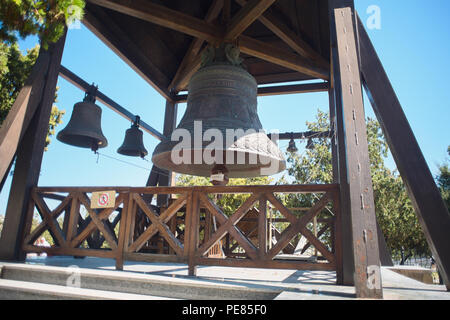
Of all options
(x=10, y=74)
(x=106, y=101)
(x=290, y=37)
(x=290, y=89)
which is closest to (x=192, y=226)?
(x=106, y=101)

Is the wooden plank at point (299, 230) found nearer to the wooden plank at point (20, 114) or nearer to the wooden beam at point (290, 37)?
the wooden plank at point (20, 114)

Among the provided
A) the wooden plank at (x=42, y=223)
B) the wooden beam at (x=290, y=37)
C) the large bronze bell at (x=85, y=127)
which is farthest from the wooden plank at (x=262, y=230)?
the wooden beam at (x=290, y=37)

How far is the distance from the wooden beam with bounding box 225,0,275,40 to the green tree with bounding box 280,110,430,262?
50.3ft

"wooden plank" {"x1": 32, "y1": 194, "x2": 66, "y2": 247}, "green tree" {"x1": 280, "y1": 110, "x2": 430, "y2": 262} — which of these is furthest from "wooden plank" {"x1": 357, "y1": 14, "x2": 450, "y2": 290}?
"green tree" {"x1": 280, "y1": 110, "x2": 430, "y2": 262}

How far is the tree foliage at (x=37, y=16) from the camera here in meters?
3.20

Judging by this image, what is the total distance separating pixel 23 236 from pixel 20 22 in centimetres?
271

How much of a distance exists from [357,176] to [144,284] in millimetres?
1893

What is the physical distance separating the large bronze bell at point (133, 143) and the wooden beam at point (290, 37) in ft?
11.5

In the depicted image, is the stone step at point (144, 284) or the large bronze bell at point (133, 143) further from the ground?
the large bronze bell at point (133, 143)

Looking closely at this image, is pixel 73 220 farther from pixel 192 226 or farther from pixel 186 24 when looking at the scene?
pixel 186 24

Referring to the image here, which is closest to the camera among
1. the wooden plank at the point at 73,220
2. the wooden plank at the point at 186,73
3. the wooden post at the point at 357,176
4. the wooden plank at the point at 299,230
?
the wooden post at the point at 357,176

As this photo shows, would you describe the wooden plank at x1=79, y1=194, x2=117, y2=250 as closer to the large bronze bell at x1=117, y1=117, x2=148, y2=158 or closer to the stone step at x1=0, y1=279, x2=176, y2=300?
the stone step at x1=0, y1=279, x2=176, y2=300

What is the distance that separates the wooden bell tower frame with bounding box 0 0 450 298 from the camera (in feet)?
7.91

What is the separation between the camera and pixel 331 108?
279 inches
